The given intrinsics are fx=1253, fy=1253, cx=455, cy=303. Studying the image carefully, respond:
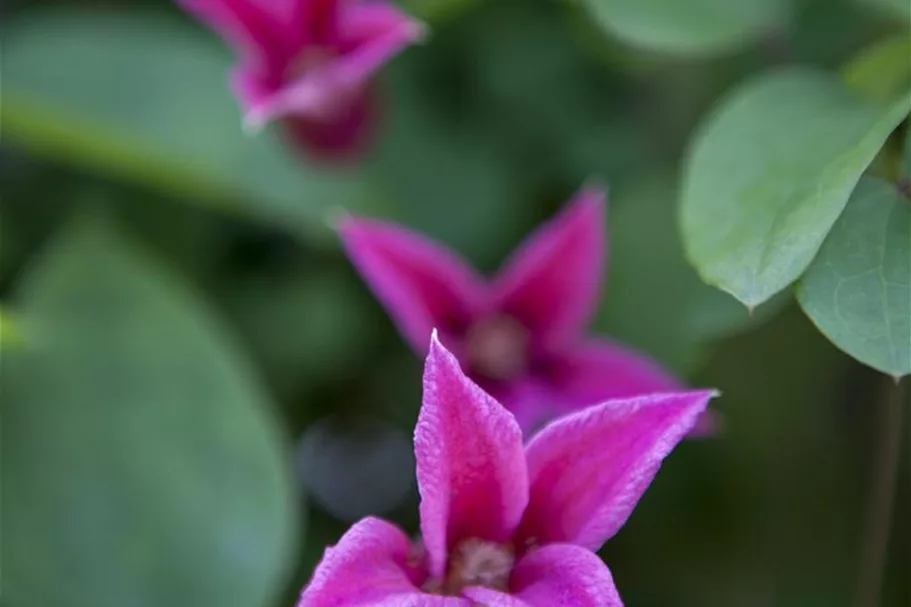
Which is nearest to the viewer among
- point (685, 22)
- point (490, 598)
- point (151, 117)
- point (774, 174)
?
point (490, 598)

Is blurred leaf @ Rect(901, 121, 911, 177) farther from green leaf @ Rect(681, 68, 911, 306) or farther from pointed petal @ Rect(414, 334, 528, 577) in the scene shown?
pointed petal @ Rect(414, 334, 528, 577)

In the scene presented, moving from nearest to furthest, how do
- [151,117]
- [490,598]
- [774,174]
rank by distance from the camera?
[490,598] → [774,174] → [151,117]

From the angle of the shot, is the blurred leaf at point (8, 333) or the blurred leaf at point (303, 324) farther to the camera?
the blurred leaf at point (303, 324)

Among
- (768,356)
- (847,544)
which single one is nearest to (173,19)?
(768,356)

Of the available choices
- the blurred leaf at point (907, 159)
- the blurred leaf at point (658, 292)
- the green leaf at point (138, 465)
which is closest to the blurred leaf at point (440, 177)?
the blurred leaf at point (658, 292)

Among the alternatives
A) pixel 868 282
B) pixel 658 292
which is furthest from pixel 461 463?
pixel 658 292

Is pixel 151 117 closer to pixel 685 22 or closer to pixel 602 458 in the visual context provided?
pixel 685 22

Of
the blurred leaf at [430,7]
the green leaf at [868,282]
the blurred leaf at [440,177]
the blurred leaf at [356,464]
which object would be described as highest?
the blurred leaf at [430,7]

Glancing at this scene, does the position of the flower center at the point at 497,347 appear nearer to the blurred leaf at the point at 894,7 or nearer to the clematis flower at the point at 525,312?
the clematis flower at the point at 525,312
